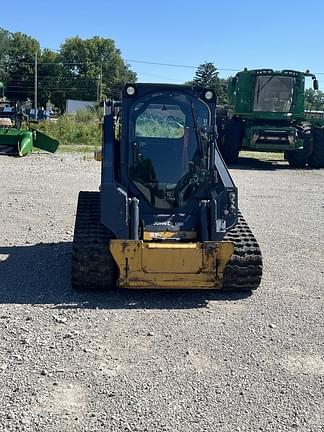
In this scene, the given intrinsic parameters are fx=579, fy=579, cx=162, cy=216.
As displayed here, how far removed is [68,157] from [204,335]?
1520cm

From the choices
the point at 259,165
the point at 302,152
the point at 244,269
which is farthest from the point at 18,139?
the point at 244,269

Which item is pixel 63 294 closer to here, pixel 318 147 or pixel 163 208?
pixel 163 208

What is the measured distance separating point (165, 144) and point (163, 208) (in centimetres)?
75

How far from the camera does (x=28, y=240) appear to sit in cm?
811

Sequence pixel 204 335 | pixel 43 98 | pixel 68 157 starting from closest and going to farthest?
pixel 204 335
pixel 68 157
pixel 43 98

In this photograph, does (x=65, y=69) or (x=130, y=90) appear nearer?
(x=130, y=90)

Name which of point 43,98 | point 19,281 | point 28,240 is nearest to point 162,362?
point 19,281

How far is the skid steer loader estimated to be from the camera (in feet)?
19.0

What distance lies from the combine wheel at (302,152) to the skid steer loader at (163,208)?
13.4 m

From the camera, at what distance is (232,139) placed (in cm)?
1931

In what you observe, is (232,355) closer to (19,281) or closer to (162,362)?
(162,362)

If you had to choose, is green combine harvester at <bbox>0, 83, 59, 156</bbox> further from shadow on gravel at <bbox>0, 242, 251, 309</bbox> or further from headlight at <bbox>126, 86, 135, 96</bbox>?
headlight at <bbox>126, 86, 135, 96</bbox>

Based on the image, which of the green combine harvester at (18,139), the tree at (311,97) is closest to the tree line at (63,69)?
the tree at (311,97)

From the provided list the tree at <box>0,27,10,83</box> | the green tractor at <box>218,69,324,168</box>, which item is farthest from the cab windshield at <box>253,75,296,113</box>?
the tree at <box>0,27,10,83</box>
